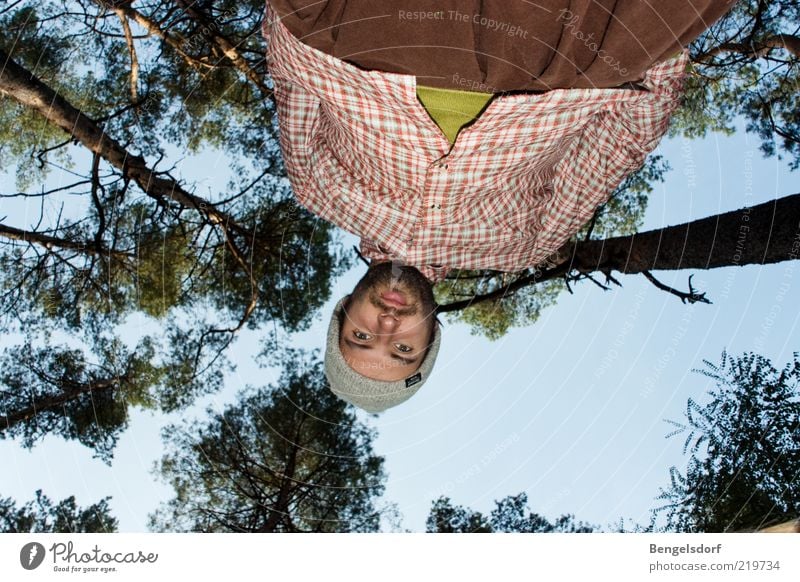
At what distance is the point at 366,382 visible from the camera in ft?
4.83

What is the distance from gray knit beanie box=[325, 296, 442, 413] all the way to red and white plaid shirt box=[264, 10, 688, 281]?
21 cm

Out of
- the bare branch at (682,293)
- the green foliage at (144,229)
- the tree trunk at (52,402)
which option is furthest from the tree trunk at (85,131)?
the bare branch at (682,293)

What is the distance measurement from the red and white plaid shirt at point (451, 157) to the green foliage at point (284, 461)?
0.53m

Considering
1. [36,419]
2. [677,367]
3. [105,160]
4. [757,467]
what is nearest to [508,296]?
[677,367]

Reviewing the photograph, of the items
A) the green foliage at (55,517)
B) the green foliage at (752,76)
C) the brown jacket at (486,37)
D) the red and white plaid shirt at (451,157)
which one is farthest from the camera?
the green foliage at (752,76)

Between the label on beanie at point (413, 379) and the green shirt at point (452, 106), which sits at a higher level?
the green shirt at point (452, 106)

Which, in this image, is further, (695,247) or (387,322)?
(695,247)

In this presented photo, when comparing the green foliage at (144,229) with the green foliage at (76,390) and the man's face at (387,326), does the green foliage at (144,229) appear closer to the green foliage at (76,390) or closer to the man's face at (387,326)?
the green foliage at (76,390)

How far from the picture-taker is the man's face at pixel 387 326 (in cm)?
146

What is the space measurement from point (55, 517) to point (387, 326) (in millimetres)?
1089

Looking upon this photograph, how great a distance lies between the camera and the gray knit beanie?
4.87 ft

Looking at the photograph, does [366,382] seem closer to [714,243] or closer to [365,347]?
[365,347]

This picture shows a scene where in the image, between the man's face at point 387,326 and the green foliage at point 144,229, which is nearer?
the man's face at point 387,326

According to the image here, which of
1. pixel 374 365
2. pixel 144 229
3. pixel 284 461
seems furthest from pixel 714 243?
pixel 144 229
